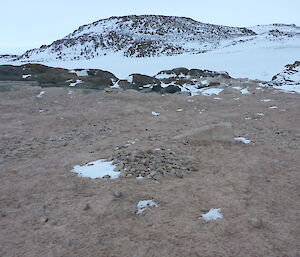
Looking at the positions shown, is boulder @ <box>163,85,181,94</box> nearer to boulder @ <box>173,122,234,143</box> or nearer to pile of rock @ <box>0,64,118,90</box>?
pile of rock @ <box>0,64,118,90</box>

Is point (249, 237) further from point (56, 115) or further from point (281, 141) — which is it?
point (56, 115)

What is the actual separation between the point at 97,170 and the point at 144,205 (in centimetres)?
187

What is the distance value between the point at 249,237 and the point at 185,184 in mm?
1805

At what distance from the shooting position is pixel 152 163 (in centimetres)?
614

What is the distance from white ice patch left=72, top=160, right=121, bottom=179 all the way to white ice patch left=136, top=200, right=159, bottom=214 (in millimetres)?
1219

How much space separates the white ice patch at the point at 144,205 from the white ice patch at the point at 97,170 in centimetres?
122

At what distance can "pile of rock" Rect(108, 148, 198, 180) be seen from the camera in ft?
19.1

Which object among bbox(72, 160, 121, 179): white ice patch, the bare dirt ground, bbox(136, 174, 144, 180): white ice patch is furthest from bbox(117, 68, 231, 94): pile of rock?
bbox(136, 174, 144, 180): white ice patch

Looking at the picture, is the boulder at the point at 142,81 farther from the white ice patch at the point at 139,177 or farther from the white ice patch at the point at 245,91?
the white ice patch at the point at 139,177

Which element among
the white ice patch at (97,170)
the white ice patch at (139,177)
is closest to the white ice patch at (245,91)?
the white ice patch at (97,170)

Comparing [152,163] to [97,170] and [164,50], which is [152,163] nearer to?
[97,170]

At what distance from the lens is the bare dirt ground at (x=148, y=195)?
3676 mm

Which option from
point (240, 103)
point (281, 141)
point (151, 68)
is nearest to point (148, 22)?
Result: point (151, 68)

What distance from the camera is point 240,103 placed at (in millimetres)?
14148
